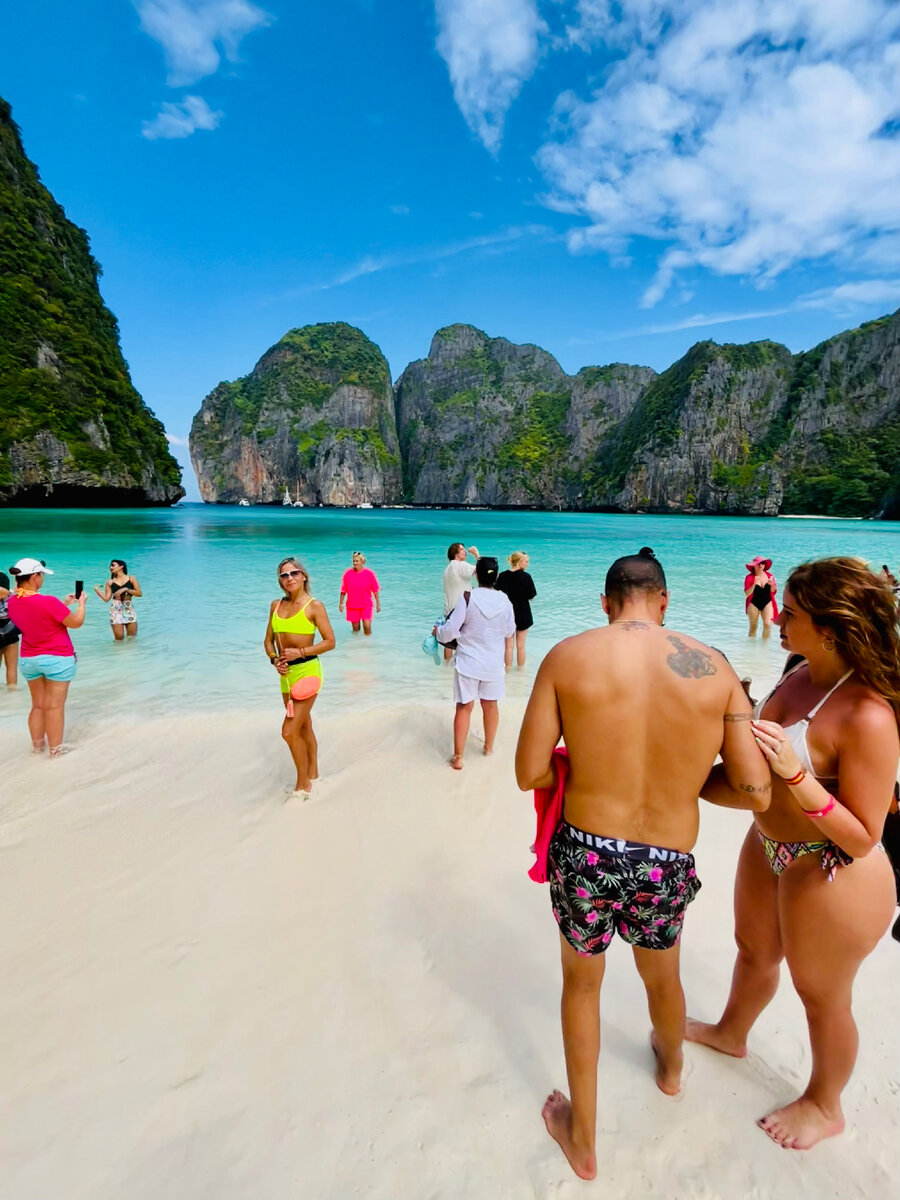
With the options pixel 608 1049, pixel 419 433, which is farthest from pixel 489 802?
pixel 419 433

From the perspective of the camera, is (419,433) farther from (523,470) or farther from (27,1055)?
(27,1055)

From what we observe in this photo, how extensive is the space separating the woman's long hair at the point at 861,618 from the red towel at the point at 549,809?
0.87 meters

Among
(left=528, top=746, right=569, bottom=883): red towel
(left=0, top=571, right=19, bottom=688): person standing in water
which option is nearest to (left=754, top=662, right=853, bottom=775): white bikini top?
(left=528, top=746, right=569, bottom=883): red towel

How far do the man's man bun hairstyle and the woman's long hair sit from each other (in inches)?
16.8

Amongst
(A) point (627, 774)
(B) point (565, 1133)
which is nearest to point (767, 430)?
(A) point (627, 774)

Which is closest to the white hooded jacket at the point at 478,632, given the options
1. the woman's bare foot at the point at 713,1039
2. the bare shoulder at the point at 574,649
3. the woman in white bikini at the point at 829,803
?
the woman's bare foot at the point at 713,1039

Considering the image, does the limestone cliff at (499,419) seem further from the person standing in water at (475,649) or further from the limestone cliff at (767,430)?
the person standing in water at (475,649)

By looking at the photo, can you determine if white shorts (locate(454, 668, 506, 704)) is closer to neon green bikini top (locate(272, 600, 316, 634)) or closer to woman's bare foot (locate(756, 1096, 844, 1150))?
neon green bikini top (locate(272, 600, 316, 634))

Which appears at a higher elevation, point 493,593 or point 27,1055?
point 493,593

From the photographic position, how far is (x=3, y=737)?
554 centimetres

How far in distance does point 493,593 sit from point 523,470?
146m

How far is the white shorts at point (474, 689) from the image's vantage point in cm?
489

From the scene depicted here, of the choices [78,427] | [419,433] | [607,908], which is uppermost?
[419,433]

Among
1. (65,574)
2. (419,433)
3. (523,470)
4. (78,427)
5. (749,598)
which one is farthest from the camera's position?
(419,433)
